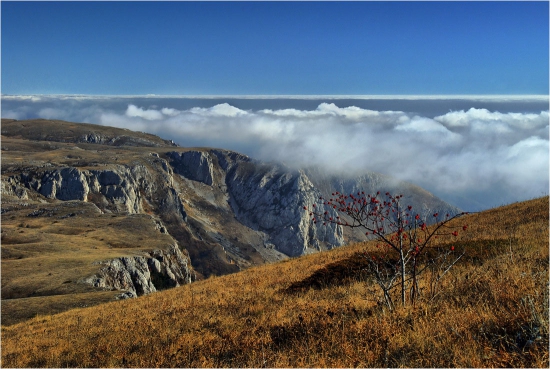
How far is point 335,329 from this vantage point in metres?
8.60

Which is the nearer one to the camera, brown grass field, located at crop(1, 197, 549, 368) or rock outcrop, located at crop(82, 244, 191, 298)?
brown grass field, located at crop(1, 197, 549, 368)

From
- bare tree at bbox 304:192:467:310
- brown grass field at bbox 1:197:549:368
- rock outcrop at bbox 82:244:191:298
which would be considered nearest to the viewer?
brown grass field at bbox 1:197:549:368

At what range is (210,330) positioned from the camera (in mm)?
10656

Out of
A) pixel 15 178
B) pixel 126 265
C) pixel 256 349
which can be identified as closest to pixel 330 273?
pixel 256 349

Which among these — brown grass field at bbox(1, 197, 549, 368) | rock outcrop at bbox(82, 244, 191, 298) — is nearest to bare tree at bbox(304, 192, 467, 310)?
brown grass field at bbox(1, 197, 549, 368)

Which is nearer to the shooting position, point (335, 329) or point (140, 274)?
point (335, 329)

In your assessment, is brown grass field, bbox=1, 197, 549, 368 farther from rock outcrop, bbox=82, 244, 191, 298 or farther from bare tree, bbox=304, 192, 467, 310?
rock outcrop, bbox=82, 244, 191, 298

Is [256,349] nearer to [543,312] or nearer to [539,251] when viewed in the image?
[543,312]

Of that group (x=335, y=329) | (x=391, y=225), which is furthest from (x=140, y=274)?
(x=391, y=225)

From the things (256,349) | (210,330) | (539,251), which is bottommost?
(210,330)

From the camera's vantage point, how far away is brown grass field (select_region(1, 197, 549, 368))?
265 inches

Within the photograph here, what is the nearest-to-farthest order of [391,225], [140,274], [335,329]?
[335,329] → [391,225] → [140,274]

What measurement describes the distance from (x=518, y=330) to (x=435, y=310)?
194 centimetres

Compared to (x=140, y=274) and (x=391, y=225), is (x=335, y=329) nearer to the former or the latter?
Result: (x=391, y=225)
